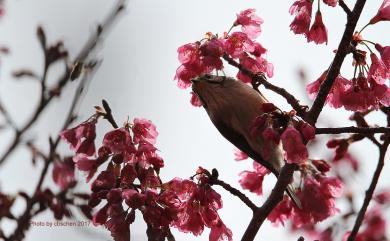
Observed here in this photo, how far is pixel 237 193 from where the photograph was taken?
9.96 feet

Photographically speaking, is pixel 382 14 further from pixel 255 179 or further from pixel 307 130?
pixel 255 179

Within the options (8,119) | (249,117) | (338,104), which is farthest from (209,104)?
(8,119)

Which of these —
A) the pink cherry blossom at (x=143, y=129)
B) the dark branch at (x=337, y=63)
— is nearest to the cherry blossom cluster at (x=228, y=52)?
the pink cherry blossom at (x=143, y=129)

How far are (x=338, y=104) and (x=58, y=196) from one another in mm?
1688

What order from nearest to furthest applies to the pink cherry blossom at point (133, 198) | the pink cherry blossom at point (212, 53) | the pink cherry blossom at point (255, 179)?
the pink cherry blossom at point (133, 198) → the pink cherry blossom at point (212, 53) → the pink cherry blossom at point (255, 179)

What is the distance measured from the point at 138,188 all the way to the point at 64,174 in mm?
712

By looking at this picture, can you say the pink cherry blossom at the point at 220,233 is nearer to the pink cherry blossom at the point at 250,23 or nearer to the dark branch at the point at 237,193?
the dark branch at the point at 237,193

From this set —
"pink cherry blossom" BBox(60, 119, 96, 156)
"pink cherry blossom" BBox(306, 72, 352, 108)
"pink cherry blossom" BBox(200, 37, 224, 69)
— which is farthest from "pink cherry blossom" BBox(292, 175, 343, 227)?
"pink cherry blossom" BBox(60, 119, 96, 156)

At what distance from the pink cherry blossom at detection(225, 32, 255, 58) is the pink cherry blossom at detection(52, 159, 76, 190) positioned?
3.74 feet

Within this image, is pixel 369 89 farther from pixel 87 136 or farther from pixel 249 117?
pixel 87 136

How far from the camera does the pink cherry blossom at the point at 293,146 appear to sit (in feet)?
9.29

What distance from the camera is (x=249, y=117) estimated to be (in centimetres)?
398

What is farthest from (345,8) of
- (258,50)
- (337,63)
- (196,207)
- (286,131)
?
(196,207)

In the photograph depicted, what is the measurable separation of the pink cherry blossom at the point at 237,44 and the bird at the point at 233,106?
1.16ft
